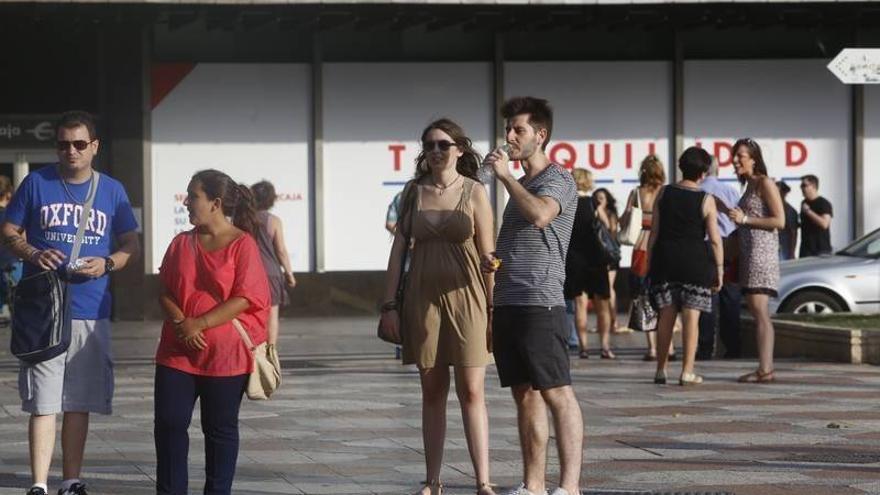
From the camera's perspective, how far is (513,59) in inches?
925

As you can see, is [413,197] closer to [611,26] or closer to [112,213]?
[112,213]

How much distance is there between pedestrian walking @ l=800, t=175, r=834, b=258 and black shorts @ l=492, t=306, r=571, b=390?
14.9 metres

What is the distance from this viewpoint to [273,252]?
13750 mm

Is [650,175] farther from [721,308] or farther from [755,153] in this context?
[755,153]

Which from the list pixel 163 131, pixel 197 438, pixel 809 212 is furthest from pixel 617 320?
pixel 197 438

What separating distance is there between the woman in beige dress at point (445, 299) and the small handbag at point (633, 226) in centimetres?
856

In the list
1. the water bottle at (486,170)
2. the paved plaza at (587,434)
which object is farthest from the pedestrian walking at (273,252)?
the water bottle at (486,170)

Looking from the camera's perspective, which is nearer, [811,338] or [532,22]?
[811,338]

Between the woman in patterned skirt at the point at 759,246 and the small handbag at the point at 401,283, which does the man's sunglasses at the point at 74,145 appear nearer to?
the small handbag at the point at 401,283

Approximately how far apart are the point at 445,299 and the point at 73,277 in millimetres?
1620

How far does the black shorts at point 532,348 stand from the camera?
26.7 feet

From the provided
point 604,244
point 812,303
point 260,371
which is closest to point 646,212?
point 604,244

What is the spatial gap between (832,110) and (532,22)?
13.7ft

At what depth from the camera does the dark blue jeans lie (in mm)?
7582
